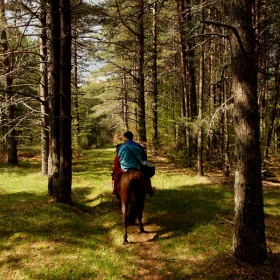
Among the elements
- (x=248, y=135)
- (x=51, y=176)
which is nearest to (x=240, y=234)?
(x=248, y=135)

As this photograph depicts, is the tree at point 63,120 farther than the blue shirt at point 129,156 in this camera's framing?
Yes

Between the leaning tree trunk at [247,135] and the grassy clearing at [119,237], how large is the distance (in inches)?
18.4

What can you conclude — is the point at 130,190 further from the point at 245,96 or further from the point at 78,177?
the point at 78,177

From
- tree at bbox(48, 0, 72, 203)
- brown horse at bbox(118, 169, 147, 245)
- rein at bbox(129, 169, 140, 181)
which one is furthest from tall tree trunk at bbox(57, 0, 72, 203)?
rein at bbox(129, 169, 140, 181)

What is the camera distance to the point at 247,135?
4434 millimetres

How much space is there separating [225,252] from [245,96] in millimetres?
3297

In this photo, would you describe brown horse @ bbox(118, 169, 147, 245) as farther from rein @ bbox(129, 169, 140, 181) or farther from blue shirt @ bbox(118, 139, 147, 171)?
blue shirt @ bbox(118, 139, 147, 171)

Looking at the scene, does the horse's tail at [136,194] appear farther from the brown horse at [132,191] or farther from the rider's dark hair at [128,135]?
the rider's dark hair at [128,135]

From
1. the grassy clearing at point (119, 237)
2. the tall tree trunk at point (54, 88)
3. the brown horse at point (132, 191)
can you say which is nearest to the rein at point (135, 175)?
the brown horse at point (132, 191)

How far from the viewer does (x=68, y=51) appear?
8.33m

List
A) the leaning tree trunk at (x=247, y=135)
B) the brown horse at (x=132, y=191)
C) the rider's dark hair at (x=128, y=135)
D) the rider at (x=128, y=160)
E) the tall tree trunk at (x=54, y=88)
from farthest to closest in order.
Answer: the tall tree trunk at (x=54, y=88)
the rider's dark hair at (x=128, y=135)
the rider at (x=128, y=160)
the brown horse at (x=132, y=191)
the leaning tree trunk at (x=247, y=135)

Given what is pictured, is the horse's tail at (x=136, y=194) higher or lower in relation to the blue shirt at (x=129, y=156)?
lower

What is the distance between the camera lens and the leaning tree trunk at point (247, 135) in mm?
4426

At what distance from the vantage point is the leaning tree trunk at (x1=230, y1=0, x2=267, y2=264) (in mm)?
4426
